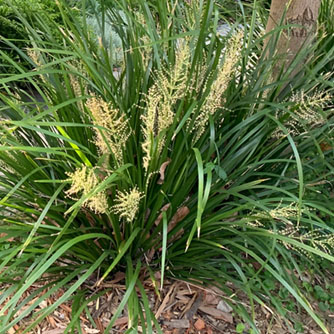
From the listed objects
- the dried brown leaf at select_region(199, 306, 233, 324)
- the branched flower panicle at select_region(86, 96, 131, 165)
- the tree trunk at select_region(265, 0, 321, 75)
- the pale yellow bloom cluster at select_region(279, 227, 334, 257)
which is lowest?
the dried brown leaf at select_region(199, 306, 233, 324)

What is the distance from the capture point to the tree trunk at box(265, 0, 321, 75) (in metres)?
2.04

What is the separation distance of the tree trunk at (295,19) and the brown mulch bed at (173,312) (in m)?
1.16

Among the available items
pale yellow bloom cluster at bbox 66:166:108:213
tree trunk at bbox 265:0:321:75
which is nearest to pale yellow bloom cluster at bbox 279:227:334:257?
pale yellow bloom cluster at bbox 66:166:108:213

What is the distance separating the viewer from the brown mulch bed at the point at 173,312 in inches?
65.3

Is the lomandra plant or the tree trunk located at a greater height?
the tree trunk

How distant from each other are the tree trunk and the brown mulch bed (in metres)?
1.16

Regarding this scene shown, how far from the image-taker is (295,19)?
6.81ft

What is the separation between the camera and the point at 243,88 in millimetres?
1911

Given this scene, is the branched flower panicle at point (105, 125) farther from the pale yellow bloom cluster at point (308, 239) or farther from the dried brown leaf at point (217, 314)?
the dried brown leaf at point (217, 314)

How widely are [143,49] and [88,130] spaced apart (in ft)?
1.35

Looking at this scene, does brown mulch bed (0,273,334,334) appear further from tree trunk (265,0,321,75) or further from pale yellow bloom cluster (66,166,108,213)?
tree trunk (265,0,321,75)

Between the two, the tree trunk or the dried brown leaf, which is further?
the tree trunk

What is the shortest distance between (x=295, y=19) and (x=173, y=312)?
4.94 feet

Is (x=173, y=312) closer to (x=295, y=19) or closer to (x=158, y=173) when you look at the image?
(x=158, y=173)
